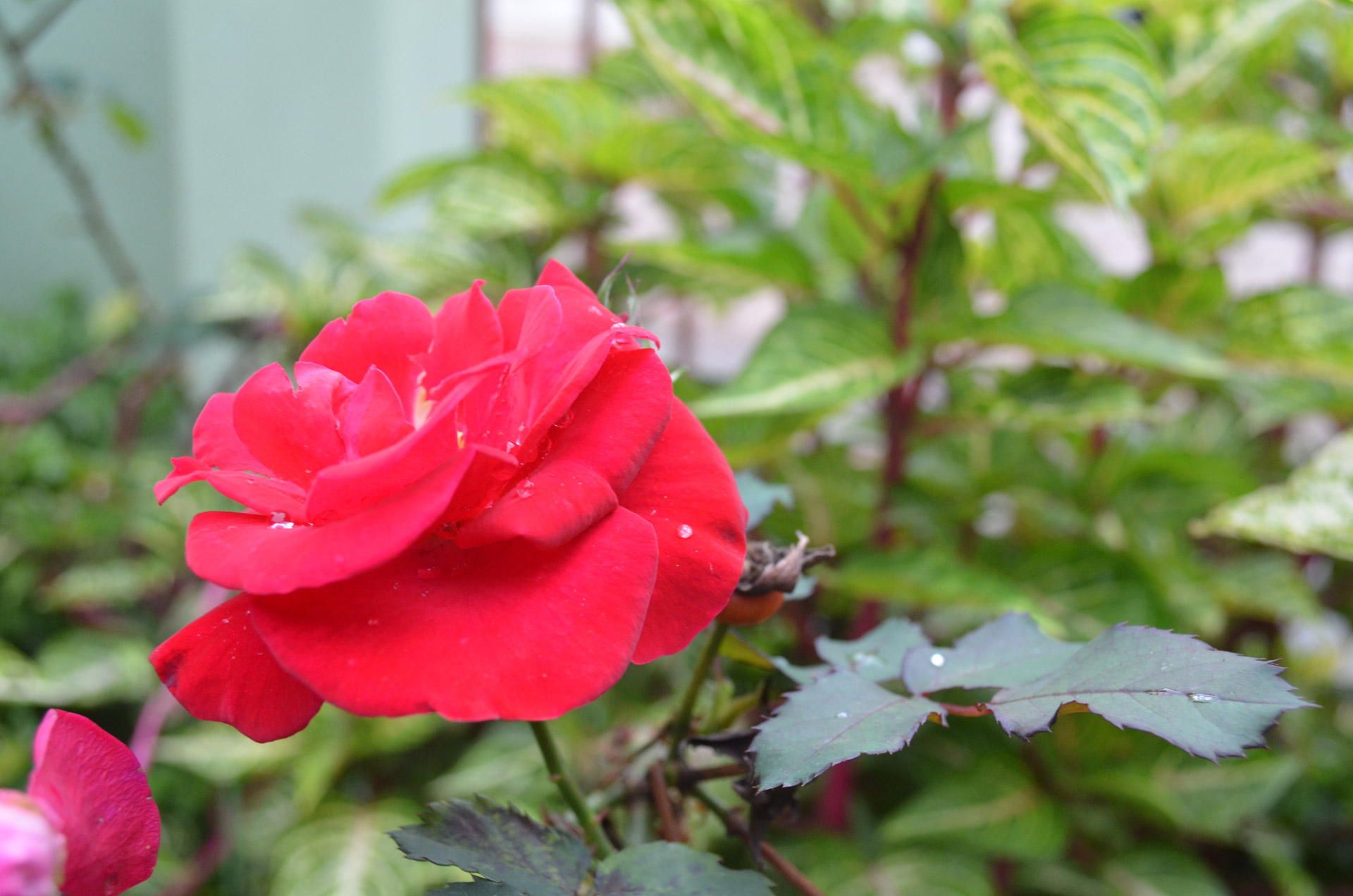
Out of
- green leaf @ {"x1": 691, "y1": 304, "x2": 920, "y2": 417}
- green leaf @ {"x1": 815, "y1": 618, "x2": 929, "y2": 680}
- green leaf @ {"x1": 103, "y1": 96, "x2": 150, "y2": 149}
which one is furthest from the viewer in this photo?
green leaf @ {"x1": 103, "y1": 96, "x2": 150, "y2": 149}

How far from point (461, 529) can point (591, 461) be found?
3 cm

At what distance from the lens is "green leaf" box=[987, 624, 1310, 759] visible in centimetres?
16

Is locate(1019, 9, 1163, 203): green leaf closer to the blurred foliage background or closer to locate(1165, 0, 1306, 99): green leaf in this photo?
the blurred foliage background

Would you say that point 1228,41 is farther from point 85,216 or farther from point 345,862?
point 85,216

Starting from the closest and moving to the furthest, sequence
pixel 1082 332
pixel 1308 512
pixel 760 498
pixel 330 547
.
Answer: pixel 330 547 → pixel 760 498 → pixel 1308 512 → pixel 1082 332

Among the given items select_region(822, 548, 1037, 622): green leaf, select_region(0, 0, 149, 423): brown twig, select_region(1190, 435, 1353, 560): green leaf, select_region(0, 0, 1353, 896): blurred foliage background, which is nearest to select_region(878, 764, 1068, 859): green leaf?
select_region(0, 0, 1353, 896): blurred foliage background

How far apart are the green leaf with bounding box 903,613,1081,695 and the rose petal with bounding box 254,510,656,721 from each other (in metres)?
0.09

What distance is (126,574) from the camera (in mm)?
896

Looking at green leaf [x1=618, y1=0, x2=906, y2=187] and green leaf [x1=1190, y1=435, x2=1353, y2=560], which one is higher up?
green leaf [x1=618, y1=0, x2=906, y2=187]

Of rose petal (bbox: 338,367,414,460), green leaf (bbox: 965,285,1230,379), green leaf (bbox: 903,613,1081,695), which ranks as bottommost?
green leaf (bbox: 965,285,1230,379)

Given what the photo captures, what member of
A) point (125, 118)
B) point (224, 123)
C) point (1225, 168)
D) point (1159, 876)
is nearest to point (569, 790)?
point (1159, 876)

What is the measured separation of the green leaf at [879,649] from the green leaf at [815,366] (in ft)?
0.84

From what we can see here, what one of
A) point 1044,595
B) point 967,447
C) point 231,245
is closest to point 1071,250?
point 967,447

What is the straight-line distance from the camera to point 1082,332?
1.77 feet
